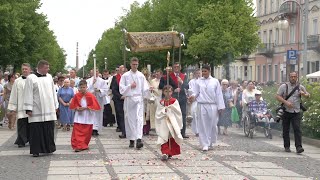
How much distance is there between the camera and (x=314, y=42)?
49.0 meters

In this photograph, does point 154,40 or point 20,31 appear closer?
point 154,40

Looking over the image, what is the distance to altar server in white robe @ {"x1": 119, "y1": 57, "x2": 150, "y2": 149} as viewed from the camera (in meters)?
13.8

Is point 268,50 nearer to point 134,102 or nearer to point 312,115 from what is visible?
point 312,115

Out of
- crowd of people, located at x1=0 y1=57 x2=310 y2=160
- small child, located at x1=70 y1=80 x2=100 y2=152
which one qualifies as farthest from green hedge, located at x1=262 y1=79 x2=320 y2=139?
small child, located at x1=70 y1=80 x2=100 y2=152

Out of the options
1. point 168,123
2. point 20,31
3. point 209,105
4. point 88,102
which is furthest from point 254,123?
point 20,31

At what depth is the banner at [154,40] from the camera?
15906mm

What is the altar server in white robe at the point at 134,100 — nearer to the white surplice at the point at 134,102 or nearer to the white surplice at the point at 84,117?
the white surplice at the point at 134,102

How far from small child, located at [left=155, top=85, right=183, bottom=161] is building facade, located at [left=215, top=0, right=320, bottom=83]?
1400 inches

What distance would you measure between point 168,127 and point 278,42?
4814 centimetres

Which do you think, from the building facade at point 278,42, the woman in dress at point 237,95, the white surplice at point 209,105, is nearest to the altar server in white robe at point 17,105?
the white surplice at point 209,105

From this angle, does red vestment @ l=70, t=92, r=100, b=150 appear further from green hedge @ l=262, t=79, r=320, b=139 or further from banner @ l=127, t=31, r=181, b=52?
green hedge @ l=262, t=79, r=320, b=139

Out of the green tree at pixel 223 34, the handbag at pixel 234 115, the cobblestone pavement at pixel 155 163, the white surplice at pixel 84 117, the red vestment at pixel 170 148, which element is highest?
the green tree at pixel 223 34

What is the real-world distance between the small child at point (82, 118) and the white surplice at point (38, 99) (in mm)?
946

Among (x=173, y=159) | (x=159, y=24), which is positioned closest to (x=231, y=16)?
(x=159, y=24)
